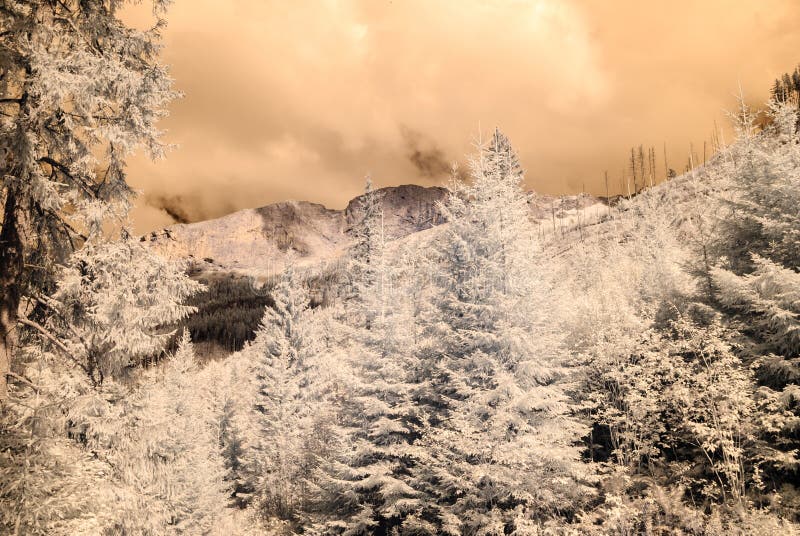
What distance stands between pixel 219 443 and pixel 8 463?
34400 millimetres

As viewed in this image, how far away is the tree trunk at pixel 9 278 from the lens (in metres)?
6.52

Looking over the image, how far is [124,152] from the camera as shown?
7.68 meters

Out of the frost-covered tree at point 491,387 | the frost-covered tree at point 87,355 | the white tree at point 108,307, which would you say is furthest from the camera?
the frost-covered tree at point 491,387

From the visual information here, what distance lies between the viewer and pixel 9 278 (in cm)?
669

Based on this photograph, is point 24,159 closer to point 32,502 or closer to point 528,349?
point 32,502

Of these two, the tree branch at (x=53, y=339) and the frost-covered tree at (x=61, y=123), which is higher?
the frost-covered tree at (x=61, y=123)

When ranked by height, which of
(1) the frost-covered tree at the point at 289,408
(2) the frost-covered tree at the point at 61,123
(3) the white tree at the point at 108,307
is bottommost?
(1) the frost-covered tree at the point at 289,408

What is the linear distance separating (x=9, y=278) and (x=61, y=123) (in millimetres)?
2528

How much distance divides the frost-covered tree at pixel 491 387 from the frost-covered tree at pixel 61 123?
10820 millimetres

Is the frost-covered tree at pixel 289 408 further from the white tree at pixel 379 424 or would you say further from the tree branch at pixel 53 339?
the tree branch at pixel 53 339

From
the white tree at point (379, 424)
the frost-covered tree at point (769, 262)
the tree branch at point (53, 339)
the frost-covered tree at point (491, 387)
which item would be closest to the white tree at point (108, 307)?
the tree branch at point (53, 339)

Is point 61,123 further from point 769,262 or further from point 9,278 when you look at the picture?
point 769,262

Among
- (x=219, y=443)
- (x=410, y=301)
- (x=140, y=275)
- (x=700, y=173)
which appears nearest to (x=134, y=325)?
(x=140, y=275)

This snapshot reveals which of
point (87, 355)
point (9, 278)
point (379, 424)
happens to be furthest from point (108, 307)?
point (379, 424)
